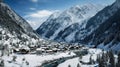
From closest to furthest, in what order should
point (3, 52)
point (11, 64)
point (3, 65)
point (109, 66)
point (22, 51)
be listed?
point (109, 66) < point (3, 65) < point (11, 64) < point (3, 52) < point (22, 51)

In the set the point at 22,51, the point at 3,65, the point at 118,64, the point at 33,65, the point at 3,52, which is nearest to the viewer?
the point at 118,64

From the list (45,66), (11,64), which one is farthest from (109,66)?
(11,64)

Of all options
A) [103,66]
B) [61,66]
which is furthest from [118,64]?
[61,66]

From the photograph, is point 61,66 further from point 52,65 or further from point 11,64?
point 11,64

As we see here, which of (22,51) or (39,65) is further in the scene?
(22,51)

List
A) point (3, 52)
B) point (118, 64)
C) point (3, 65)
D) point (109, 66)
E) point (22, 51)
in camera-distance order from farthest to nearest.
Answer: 1. point (22, 51)
2. point (3, 52)
3. point (3, 65)
4. point (109, 66)
5. point (118, 64)

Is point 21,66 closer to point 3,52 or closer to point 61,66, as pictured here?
point 61,66

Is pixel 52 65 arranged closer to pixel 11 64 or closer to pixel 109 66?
pixel 11 64

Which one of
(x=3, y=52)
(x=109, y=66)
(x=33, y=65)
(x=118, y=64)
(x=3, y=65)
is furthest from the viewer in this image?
(x=3, y=52)

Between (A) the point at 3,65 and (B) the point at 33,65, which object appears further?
(B) the point at 33,65
